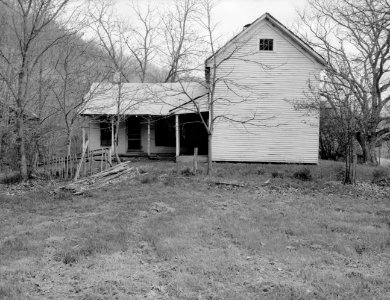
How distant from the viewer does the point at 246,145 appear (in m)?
20.6

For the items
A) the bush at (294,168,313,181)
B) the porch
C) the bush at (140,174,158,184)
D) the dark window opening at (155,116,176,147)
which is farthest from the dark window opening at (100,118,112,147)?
the bush at (294,168,313,181)

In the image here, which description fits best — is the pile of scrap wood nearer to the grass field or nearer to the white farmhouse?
the grass field

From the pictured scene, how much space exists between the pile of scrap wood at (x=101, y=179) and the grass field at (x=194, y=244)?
42 cm

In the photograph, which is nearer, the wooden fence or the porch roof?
the wooden fence

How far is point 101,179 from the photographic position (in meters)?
13.9

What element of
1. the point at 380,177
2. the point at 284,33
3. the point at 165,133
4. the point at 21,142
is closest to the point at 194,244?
the point at 21,142

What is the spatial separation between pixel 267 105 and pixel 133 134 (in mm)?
8878

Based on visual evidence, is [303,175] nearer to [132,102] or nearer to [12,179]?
[12,179]

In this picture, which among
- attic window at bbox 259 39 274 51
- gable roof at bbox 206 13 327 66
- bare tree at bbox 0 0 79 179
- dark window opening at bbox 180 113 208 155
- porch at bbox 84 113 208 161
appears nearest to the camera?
bare tree at bbox 0 0 79 179

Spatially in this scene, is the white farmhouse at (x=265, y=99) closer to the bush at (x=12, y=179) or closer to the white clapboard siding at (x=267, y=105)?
the white clapboard siding at (x=267, y=105)

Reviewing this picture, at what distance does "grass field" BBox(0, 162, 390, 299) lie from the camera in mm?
5602

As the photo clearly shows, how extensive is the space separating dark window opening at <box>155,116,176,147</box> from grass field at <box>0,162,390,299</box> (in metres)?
11.0

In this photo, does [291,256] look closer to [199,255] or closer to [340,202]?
[199,255]

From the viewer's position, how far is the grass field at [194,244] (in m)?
5.60
